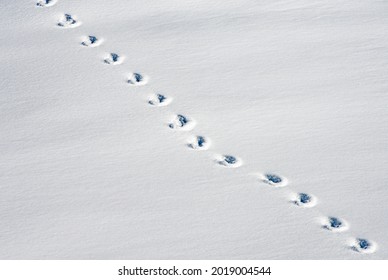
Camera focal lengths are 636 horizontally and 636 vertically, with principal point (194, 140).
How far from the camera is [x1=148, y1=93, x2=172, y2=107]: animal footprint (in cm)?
290

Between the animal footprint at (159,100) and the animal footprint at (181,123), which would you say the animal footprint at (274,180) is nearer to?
the animal footprint at (181,123)

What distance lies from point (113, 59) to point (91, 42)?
0.20 metres

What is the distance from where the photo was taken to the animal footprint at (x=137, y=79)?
302cm

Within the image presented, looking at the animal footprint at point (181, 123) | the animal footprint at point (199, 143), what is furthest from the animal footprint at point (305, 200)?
the animal footprint at point (181, 123)

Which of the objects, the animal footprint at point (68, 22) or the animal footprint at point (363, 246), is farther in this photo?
the animal footprint at point (68, 22)

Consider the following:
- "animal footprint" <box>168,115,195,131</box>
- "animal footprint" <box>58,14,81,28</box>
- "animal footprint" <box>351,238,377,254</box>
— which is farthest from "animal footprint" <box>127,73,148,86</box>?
"animal footprint" <box>351,238,377,254</box>

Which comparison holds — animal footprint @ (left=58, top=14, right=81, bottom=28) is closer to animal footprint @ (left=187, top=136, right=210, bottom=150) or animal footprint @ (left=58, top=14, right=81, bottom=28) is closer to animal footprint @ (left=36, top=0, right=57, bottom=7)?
animal footprint @ (left=36, top=0, right=57, bottom=7)

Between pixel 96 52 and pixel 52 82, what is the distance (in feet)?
1.01

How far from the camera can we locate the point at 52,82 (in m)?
A: 3.04

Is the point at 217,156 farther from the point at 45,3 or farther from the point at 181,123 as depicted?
the point at 45,3

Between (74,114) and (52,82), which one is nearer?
(74,114)

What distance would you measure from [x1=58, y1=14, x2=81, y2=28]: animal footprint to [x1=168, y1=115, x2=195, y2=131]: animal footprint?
0.97 metres

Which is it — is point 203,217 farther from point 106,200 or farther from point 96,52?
point 96,52
